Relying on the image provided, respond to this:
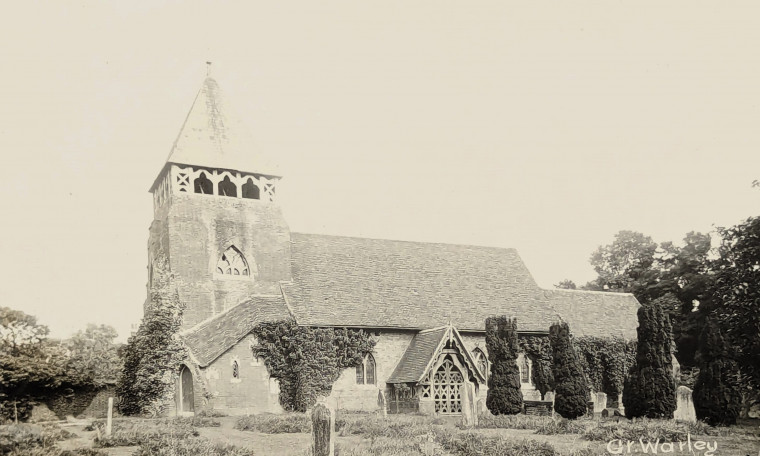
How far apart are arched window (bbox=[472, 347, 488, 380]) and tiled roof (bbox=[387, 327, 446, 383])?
3.41 metres

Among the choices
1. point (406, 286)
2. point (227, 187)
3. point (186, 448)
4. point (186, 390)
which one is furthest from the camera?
point (406, 286)

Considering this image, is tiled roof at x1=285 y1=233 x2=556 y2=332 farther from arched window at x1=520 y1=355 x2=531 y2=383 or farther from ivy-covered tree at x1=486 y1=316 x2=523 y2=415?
ivy-covered tree at x1=486 y1=316 x2=523 y2=415

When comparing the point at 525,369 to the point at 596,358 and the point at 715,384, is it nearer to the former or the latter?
the point at 596,358

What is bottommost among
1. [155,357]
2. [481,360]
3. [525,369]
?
[525,369]

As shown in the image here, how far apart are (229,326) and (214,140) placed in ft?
31.8

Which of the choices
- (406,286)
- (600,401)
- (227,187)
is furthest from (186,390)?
(600,401)

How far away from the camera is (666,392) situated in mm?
28500

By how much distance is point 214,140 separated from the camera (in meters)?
36.7

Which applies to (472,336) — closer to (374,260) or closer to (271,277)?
(374,260)

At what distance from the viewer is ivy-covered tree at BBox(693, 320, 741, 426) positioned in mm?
25438

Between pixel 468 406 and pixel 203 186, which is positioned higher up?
pixel 203 186

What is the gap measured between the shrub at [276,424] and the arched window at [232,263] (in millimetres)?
10711

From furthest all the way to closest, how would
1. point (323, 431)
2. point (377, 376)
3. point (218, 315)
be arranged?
point (377, 376) < point (218, 315) < point (323, 431)

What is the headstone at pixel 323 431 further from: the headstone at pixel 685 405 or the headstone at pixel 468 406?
the headstone at pixel 685 405
